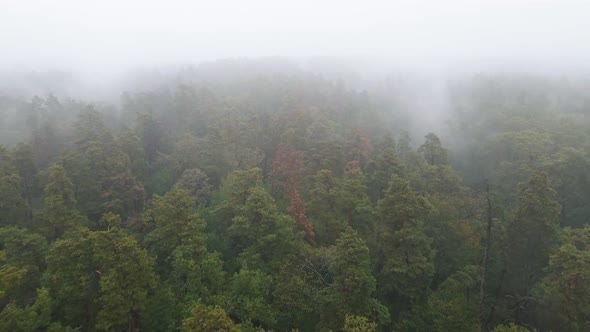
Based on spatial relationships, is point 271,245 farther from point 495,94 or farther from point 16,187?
point 495,94

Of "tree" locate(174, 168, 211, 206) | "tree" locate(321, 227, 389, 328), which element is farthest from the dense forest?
"tree" locate(174, 168, 211, 206)

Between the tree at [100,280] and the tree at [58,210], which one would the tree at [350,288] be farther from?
the tree at [58,210]

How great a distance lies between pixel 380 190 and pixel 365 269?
18.0 m

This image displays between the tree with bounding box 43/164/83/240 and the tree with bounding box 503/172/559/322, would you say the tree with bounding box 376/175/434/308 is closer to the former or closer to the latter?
the tree with bounding box 503/172/559/322

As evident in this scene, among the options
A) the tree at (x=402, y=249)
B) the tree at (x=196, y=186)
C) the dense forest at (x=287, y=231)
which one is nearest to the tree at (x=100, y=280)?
the dense forest at (x=287, y=231)

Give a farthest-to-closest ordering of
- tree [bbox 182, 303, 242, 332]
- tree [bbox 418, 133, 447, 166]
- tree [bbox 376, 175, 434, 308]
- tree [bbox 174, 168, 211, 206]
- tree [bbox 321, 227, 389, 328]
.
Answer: tree [bbox 418, 133, 447, 166]
tree [bbox 174, 168, 211, 206]
tree [bbox 376, 175, 434, 308]
tree [bbox 321, 227, 389, 328]
tree [bbox 182, 303, 242, 332]

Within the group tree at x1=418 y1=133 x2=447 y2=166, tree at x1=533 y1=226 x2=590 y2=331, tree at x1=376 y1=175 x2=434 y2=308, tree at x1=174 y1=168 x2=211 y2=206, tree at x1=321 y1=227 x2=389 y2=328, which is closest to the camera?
tree at x1=321 y1=227 x2=389 y2=328

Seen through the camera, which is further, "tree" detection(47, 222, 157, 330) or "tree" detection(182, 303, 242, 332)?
"tree" detection(47, 222, 157, 330)

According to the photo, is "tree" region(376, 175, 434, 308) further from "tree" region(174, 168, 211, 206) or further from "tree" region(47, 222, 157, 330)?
"tree" region(174, 168, 211, 206)

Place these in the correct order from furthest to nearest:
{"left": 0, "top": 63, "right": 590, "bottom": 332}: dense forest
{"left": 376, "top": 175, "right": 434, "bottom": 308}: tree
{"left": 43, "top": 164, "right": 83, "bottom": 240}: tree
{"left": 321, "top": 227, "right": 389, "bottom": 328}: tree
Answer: {"left": 43, "top": 164, "right": 83, "bottom": 240}: tree < {"left": 376, "top": 175, "right": 434, "bottom": 308}: tree < {"left": 0, "top": 63, "right": 590, "bottom": 332}: dense forest < {"left": 321, "top": 227, "right": 389, "bottom": 328}: tree

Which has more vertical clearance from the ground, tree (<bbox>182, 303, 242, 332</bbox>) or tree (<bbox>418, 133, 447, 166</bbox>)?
tree (<bbox>182, 303, 242, 332</bbox>)

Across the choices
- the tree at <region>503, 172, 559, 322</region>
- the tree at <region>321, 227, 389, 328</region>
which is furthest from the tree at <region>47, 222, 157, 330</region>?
the tree at <region>503, 172, 559, 322</region>

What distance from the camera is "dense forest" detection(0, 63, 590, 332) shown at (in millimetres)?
22406

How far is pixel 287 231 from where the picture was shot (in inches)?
1149
